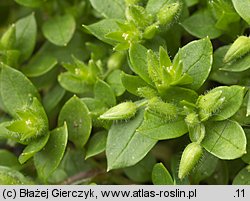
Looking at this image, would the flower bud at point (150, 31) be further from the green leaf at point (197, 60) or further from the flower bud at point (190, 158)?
the flower bud at point (190, 158)

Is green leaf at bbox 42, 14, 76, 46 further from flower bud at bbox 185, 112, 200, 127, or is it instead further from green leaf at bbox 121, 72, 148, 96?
flower bud at bbox 185, 112, 200, 127

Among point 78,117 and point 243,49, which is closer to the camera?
point 243,49

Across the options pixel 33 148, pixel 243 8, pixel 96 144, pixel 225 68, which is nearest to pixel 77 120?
pixel 96 144

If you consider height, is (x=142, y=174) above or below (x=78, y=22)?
below

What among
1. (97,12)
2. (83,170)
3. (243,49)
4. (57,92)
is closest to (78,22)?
(97,12)

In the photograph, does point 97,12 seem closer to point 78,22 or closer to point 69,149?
point 78,22

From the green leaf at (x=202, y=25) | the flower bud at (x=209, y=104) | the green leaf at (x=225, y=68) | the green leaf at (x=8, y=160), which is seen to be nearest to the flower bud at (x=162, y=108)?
the flower bud at (x=209, y=104)

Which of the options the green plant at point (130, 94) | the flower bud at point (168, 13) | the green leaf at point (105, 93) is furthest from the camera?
the green leaf at point (105, 93)
